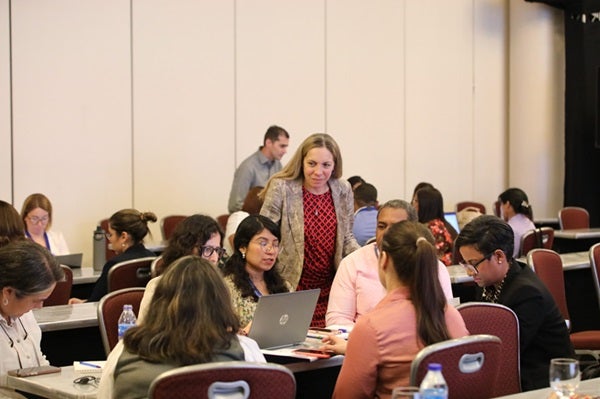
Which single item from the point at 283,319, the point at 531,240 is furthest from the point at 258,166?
the point at 283,319

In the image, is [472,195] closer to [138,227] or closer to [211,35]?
[211,35]

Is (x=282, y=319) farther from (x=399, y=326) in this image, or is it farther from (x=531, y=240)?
(x=531, y=240)

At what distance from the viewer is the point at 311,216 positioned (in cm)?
530

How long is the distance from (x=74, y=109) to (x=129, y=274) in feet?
13.2

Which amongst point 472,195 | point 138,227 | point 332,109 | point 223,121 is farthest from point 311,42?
point 138,227

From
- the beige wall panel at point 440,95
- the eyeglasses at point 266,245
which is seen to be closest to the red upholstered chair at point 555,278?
the eyeglasses at point 266,245

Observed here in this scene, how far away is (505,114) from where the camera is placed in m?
12.9

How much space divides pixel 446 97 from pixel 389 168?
1323 mm

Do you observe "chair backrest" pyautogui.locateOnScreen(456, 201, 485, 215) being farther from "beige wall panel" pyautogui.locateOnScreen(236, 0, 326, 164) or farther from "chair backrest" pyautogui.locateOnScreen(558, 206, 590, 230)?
"beige wall panel" pyautogui.locateOnScreen(236, 0, 326, 164)

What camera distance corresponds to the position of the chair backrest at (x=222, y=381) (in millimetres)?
2596

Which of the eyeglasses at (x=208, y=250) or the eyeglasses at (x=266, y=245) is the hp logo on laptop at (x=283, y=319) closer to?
the eyeglasses at (x=266, y=245)

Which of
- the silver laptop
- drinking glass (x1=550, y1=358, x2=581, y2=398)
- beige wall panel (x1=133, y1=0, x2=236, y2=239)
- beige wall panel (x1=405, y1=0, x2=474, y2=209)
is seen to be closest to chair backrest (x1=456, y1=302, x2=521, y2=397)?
the silver laptop

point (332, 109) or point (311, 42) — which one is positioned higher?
point (311, 42)

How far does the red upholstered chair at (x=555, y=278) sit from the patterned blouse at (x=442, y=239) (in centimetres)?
125
